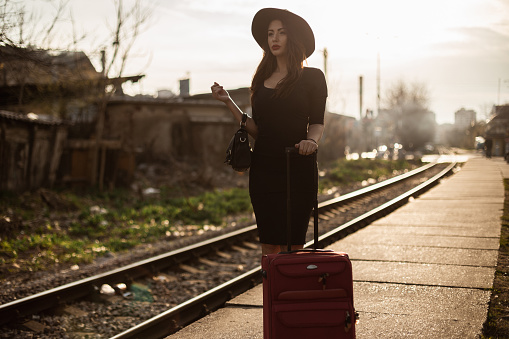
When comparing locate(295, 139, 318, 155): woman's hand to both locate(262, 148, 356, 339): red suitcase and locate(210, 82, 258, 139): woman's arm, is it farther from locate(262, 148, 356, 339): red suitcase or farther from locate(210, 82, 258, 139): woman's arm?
locate(262, 148, 356, 339): red suitcase

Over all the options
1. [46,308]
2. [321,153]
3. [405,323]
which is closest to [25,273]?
A: [46,308]

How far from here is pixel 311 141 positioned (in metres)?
3.04

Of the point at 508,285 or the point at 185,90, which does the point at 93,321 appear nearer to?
the point at 508,285

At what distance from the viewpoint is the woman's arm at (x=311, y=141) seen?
3.00 m

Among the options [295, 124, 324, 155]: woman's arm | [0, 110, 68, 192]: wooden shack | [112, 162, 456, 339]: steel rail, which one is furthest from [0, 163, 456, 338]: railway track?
[0, 110, 68, 192]: wooden shack

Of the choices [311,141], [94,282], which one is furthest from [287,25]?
[94,282]

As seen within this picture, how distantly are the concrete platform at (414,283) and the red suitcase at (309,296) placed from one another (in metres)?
1.13

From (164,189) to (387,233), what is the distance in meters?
10.1

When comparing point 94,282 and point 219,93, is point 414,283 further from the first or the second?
point 94,282

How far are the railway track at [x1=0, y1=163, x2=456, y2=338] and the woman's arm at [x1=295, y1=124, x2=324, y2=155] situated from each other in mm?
2424

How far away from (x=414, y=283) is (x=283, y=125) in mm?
2817

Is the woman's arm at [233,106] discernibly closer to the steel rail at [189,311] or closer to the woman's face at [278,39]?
the woman's face at [278,39]

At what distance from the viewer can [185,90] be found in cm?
4006

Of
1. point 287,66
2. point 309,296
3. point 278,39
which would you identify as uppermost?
point 278,39
